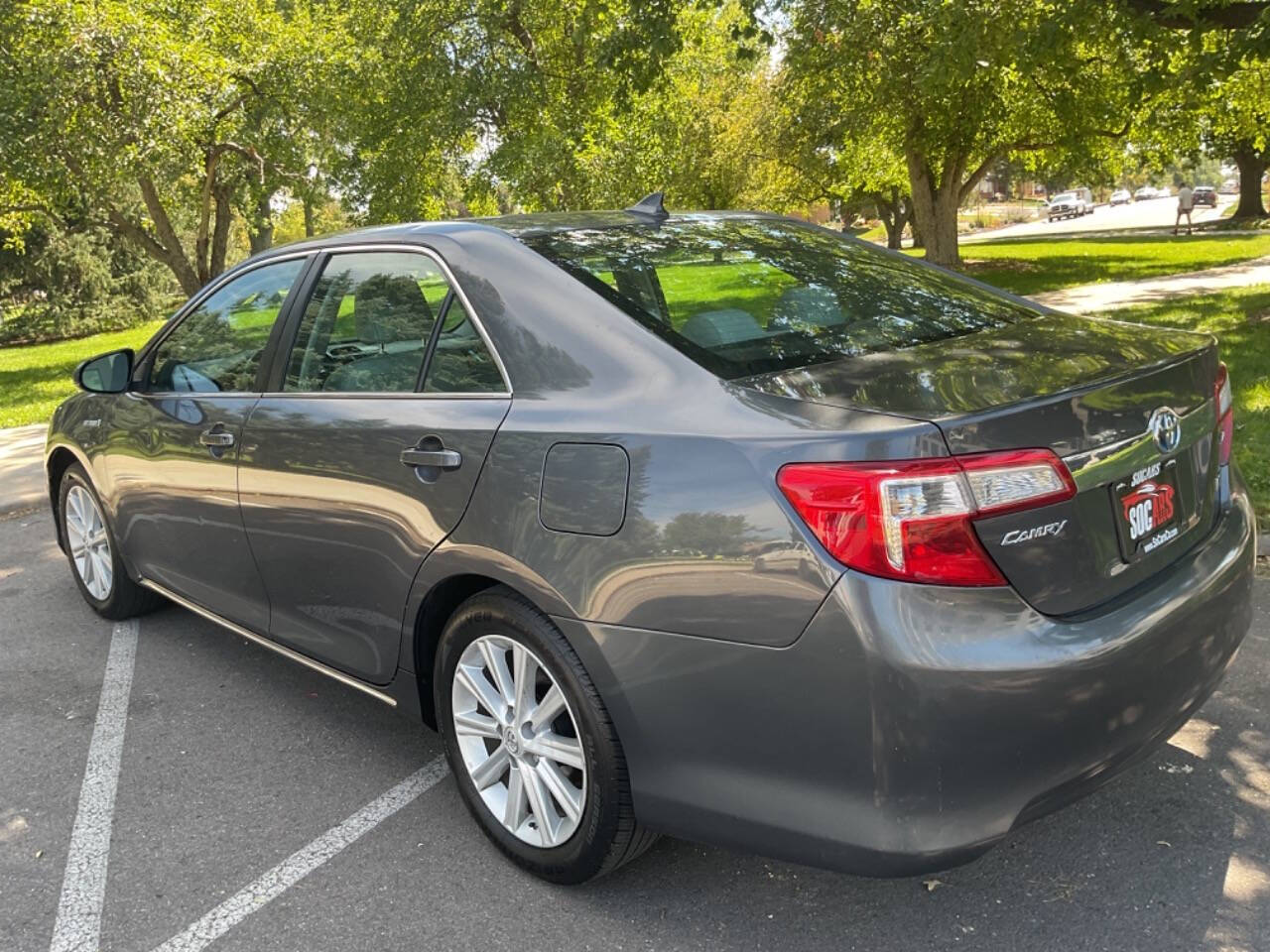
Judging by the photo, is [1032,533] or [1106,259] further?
[1106,259]

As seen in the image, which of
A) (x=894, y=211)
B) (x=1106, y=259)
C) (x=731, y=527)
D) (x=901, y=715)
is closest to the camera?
(x=901, y=715)

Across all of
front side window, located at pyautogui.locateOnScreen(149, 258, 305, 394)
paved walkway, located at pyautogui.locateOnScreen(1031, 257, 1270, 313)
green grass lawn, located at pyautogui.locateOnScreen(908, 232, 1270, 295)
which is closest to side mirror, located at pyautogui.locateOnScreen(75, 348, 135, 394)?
front side window, located at pyautogui.locateOnScreen(149, 258, 305, 394)

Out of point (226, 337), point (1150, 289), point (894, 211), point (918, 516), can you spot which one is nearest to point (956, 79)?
point (1150, 289)

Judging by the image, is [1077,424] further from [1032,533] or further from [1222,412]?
[1222,412]

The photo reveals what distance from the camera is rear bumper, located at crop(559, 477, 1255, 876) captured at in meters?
2.11

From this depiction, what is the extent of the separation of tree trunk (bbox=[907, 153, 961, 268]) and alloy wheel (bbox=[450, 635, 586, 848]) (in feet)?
75.7

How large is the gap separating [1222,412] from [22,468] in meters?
9.33

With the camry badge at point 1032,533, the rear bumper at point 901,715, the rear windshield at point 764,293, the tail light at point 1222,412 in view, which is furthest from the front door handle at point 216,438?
the tail light at point 1222,412

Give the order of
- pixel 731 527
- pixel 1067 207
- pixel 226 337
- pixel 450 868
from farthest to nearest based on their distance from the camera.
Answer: pixel 1067 207 → pixel 226 337 → pixel 450 868 → pixel 731 527

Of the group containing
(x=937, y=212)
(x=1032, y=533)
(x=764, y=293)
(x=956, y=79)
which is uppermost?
(x=956, y=79)

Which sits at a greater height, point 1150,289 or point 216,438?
point 216,438

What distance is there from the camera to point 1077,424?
229 cm

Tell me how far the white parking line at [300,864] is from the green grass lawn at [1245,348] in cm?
413

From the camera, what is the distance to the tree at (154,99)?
1501 centimetres
